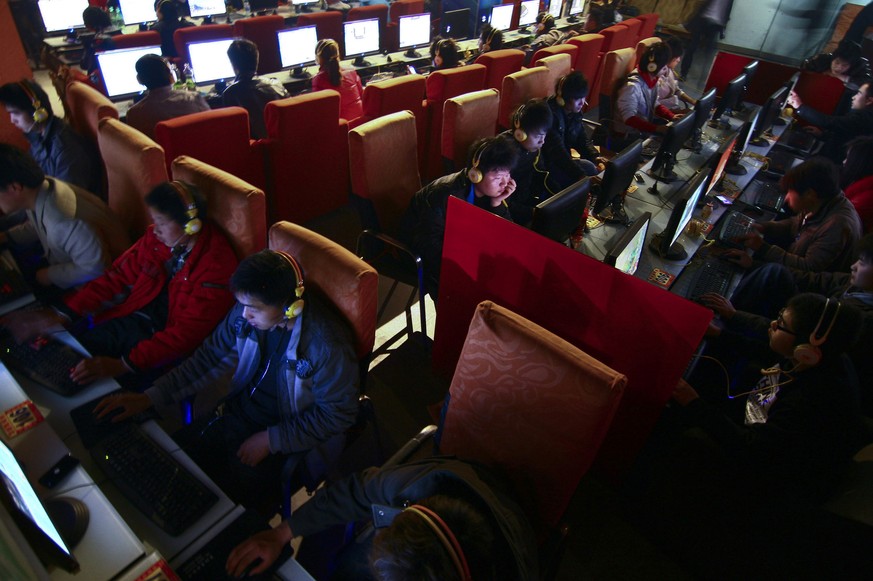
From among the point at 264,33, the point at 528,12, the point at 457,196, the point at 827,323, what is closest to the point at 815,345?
the point at 827,323

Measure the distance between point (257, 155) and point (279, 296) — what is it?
2070mm

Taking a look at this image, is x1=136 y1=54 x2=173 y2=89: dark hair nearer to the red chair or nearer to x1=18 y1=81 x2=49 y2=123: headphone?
x1=18 y1=81 x2=49 y2=123: headphone

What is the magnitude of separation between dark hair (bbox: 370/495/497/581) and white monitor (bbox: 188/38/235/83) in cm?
435

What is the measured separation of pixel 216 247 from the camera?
176 centimetres

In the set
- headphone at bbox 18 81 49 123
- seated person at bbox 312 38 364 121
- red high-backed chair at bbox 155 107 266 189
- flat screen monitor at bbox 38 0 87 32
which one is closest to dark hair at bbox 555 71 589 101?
seated person at bbox 312 38 364 121

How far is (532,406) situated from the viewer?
1.32 m

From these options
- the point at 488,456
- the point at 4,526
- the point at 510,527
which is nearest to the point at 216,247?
the point at 4,526

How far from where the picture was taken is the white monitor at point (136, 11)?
5.13 m

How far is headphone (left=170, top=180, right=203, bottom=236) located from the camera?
167 cm

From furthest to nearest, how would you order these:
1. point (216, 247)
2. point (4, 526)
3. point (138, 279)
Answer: point (138, 279) < point (216, 247) < point (4, 526)

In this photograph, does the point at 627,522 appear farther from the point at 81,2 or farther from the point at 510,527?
the point at 81,2

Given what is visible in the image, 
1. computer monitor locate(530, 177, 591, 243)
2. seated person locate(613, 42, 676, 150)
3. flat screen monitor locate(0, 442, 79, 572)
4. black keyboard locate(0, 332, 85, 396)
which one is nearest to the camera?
flat screen monitor locate(0, 442, 79, 572)

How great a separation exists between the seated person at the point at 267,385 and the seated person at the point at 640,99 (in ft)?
11.2

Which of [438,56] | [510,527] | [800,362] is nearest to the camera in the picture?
[510,527]
